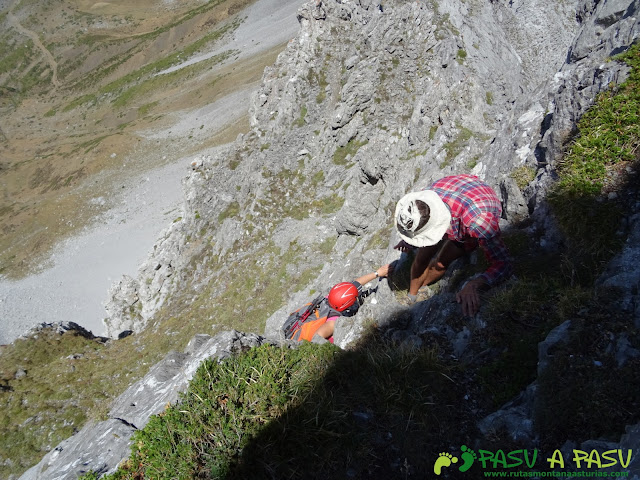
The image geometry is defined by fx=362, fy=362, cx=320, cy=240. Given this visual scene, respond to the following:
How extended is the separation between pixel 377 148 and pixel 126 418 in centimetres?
1672

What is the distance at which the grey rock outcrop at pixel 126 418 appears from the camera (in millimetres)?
5879

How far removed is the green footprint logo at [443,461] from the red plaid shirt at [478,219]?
2.91m

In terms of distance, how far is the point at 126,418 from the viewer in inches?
261

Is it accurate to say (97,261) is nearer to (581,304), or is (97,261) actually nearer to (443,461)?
(443,461)

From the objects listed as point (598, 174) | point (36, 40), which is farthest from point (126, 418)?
point (36, 40)

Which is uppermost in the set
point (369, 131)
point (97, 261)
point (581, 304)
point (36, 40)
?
point (36, 40)

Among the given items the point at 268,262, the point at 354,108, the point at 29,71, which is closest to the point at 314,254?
the point at 268,262

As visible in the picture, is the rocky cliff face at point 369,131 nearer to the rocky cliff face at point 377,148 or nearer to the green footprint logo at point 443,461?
the rocky cliff face at point 377,148

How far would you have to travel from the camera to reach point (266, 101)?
2859 centimetres

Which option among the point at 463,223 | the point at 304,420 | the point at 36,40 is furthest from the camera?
the point at 36,40

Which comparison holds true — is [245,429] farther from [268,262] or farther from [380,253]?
[268,262]

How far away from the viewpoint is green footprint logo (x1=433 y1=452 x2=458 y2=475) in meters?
4.47

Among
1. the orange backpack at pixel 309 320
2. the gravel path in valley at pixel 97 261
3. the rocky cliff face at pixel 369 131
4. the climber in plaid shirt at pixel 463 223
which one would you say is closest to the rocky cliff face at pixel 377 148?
the rocky cliff face at pixel 369 131

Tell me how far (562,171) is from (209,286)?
20106 millimetres
